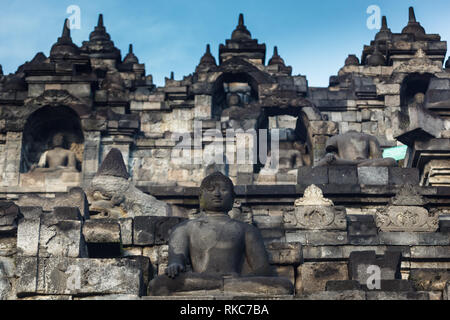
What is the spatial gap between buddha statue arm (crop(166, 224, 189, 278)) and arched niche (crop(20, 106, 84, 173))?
15077 millimetres

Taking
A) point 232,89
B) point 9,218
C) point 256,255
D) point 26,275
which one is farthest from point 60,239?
point 232,89

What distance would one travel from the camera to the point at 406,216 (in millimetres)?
16188

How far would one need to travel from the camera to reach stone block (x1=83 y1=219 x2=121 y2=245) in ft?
45.6

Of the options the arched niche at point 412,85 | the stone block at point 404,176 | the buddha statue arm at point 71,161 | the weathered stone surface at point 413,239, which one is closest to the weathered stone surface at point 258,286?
the weathered stone surface at point 413,239

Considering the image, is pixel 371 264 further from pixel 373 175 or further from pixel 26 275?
pixel 373 175

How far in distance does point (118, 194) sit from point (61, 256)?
3.84 m

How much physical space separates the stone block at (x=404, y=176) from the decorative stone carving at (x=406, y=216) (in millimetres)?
3998

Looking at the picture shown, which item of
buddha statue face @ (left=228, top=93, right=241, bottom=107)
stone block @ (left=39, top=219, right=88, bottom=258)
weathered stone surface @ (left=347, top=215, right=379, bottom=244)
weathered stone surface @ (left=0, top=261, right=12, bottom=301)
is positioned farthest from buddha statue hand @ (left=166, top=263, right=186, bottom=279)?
buddha statue face @ (left=228, top=93, right=241, bottom=107)

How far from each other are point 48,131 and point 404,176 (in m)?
12.5

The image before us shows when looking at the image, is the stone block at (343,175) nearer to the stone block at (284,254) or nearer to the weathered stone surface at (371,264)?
the weathered stone surface at (371,264)

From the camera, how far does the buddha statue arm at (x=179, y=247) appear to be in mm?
12555

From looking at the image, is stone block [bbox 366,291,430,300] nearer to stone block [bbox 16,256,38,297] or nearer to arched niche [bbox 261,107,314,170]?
stone block [bbox 16,256,38,297]

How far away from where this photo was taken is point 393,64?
33.5m

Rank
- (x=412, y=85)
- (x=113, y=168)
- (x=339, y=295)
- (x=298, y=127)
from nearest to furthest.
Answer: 1. (x=339, y=295)
2. (x=113, y=168)
3. (x=298, y=127)
4. (x=412, y=85)
